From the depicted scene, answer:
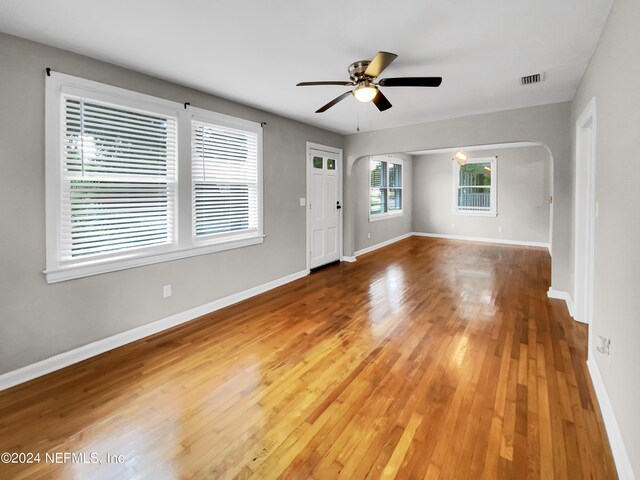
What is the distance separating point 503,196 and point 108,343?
30.1ft

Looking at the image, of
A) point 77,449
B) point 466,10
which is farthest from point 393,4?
point 77,449

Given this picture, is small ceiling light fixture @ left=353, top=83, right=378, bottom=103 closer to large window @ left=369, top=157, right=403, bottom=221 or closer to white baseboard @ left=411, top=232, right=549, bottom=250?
large window @ left=369, top=157, right=403, bottom=221

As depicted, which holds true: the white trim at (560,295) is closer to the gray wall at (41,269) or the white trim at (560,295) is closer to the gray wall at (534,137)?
the gray wall at (534,137)

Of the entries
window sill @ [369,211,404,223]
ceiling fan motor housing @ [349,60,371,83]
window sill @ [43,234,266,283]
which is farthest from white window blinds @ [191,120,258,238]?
window sill @ [369,211,404,223]

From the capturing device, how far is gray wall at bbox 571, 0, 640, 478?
152cm

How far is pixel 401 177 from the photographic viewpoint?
30.7 feet

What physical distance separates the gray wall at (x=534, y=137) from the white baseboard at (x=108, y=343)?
359 cm

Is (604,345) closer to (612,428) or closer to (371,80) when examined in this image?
(612,428)

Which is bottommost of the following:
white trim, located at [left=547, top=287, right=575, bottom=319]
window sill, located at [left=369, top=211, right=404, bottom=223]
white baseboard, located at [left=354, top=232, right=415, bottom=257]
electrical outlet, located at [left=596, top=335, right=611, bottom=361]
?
white trim, located at [left=547, top=287, right=575, bottom=319]

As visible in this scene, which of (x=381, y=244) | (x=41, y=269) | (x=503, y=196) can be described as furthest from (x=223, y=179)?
(x=503, y=196)

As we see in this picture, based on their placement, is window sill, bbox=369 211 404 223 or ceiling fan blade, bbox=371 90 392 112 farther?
window sill, bbox=369 211 404 223

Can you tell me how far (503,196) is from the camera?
8.66m

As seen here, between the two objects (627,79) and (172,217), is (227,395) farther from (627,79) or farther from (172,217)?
(627,79)

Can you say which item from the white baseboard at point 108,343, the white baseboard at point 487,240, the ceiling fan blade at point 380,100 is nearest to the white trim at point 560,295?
the ceiling fan blade at point 380,100
